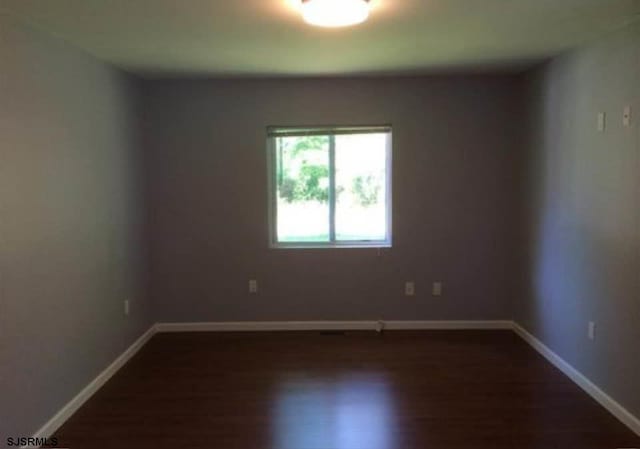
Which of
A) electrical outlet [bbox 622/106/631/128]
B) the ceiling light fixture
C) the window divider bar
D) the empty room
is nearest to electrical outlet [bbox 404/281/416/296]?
the empty room

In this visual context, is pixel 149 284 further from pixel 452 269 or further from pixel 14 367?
pixel 452 269

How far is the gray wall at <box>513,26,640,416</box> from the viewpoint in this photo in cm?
293

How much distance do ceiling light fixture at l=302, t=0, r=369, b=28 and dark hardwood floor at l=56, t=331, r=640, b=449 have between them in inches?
84.4

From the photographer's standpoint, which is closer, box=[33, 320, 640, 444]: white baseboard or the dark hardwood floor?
the dark hardwood floor

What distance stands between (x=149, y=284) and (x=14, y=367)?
2139 millimetres

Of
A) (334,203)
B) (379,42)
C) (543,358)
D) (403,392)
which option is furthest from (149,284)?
(543,358)

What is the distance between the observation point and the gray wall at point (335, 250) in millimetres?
4594

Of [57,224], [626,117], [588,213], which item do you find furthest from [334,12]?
[588,213]

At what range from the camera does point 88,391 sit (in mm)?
3357

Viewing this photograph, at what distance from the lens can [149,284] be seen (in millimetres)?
4691

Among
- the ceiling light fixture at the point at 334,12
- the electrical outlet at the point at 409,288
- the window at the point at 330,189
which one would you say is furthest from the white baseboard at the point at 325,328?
the ceiling light fixture at the point at 334,12

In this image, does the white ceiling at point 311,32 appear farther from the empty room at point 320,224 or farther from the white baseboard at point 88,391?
the white baseboard at point 88,391

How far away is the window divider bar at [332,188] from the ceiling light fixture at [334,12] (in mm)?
2076

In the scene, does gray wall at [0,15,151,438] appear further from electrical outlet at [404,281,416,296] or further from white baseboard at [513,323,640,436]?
white baseboard at [513,323,640,436]
